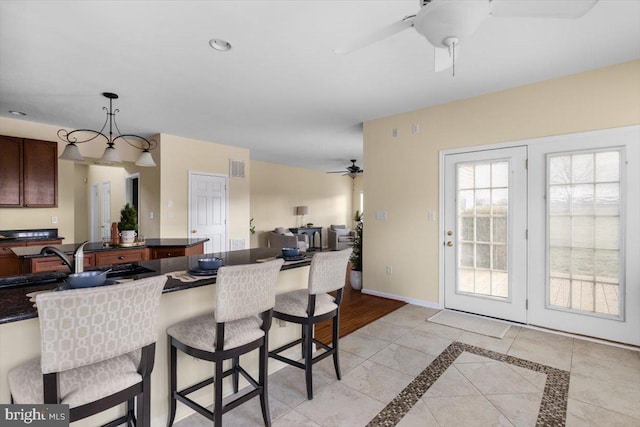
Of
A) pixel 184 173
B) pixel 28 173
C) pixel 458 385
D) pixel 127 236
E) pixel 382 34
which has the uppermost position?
pixel 382 34

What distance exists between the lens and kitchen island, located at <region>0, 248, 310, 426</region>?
4.28 ft

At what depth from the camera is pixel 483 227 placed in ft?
12.3

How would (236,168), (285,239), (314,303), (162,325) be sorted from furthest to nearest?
(285,239) → (236,168) → (314,303) → (162,325)

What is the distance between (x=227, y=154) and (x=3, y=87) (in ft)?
11.4

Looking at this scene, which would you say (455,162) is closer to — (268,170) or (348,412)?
(348,412)

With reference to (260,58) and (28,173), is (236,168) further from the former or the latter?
(260,58)

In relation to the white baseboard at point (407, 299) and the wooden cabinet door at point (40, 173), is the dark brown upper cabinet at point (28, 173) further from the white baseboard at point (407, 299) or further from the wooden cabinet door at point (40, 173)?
the white baseboard at point (407, 299)

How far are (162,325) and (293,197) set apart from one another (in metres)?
7.99

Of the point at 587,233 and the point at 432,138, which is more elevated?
the point at 432,138

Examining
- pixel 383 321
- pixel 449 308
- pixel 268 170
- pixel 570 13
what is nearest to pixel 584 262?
pixel 449 308

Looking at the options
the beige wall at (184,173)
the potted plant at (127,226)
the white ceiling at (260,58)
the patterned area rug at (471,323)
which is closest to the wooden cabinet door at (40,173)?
the white ceiling at (260,58)

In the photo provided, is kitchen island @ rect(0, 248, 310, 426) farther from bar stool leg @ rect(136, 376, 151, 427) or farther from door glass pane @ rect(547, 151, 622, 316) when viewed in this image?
door glass pane @ rect(547, 151, 622, 316)

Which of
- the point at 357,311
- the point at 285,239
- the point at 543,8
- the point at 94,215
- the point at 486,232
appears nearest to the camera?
the point at 543,8
